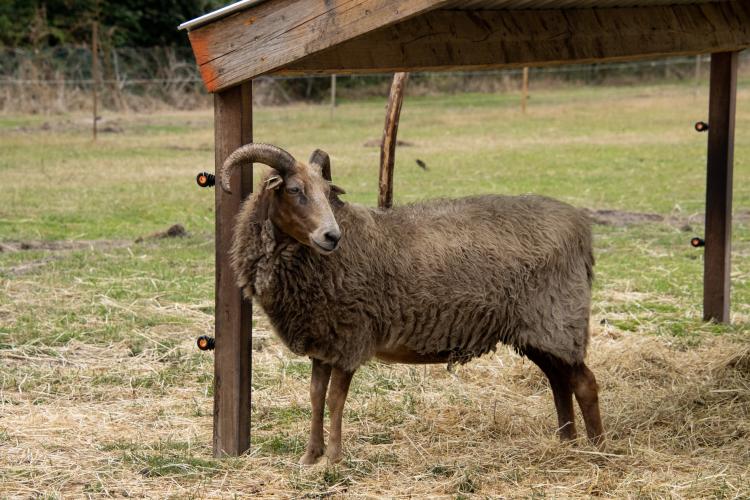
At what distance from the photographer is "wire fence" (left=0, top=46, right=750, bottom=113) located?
29172 mm

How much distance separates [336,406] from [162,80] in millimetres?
27315

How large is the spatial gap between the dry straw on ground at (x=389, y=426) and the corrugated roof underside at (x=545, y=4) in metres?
2.49

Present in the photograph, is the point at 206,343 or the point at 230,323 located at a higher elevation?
the point at 230,323

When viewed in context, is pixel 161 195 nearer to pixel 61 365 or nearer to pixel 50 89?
pixel 61 365

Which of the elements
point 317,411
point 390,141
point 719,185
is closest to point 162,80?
point 390,141

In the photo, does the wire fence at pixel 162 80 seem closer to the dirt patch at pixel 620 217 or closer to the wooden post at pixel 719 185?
the dirt patch at pixel 620 217

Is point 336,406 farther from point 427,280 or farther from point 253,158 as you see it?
point 253,158

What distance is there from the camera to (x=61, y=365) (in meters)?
7.63

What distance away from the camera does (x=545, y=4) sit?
6.34m

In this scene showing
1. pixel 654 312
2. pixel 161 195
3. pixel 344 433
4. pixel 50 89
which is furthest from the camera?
pixel 50 89

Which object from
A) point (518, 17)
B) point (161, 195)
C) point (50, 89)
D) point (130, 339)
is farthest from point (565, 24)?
point (50, 89)

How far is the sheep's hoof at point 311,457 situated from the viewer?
5754mm

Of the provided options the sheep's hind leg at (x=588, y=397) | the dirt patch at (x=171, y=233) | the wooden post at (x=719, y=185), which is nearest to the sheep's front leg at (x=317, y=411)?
the sheep's hind leg at (x=588, y=397)

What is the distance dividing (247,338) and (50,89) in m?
25.4
